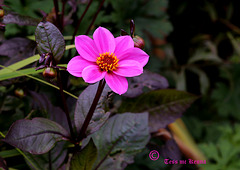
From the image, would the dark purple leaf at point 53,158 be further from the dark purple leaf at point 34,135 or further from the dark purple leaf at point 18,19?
the dark purple leaf at point 18,19

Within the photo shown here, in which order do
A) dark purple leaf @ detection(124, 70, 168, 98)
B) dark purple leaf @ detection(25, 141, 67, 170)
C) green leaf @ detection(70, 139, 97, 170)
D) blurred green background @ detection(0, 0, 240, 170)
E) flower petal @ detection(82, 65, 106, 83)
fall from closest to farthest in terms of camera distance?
flower petal @ detection(82, 65, 106, 83), green leaf @ detection(70, 139, 97, 170), dark purple leaf @ detection(25, 141, 67, 170), dark purple leaf @ detection(124, 70, 168, 98), blurred green background @ detection(0, 0, 240, 170)

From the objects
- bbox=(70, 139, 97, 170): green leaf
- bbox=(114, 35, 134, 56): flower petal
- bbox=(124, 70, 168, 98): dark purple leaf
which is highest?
bbox=(114, 35, 134, 56): flower petal

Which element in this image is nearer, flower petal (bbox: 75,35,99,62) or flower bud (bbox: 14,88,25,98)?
flower petal (bbox: 75,35,99,62)

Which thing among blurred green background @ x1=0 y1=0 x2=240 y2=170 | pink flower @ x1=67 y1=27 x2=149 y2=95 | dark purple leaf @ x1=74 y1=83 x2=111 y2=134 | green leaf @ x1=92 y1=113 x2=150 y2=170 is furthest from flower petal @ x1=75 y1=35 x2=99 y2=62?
blurred green background @ x1=0 y1=0 x2=240 y2=170

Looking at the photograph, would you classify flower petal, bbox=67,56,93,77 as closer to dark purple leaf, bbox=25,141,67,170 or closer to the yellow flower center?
the yellow flower center

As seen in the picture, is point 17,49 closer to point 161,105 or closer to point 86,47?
point 86,47

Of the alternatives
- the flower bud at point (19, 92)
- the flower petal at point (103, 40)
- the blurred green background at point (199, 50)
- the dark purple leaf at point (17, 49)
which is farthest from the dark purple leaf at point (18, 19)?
the blurred green background at point (199, 50)

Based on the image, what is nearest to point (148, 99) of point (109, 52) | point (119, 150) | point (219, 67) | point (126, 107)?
point (126, 107)

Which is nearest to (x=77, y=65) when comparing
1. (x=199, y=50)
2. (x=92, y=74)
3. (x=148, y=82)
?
(x=92, y=74)
